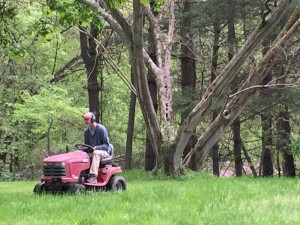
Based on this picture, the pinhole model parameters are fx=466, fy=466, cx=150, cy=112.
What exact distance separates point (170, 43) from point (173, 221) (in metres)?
10.2

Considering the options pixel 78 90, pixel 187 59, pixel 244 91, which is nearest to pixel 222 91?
pixel 244 91

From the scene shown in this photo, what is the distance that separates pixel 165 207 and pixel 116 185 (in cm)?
291

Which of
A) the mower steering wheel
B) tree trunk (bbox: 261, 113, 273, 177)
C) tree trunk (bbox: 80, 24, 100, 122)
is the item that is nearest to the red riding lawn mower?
the mower steering wheel

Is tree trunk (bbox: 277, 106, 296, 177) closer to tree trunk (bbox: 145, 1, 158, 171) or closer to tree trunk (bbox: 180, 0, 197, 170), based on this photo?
tree trunk (bbox: 180, 0, 197, 170)

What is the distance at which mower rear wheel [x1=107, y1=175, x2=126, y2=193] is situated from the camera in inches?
378

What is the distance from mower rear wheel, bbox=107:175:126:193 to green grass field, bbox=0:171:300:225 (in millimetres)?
561

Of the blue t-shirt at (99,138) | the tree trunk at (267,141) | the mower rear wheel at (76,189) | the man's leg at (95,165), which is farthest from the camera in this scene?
the tree trunk at (267,141)

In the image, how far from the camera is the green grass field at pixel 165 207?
6.06 metres

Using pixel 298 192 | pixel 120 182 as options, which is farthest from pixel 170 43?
pixel 298 192

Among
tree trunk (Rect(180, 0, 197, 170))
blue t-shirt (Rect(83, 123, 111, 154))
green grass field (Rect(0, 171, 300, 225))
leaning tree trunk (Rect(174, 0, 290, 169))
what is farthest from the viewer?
tree trunk (Rect(180, 0, 197, 170))

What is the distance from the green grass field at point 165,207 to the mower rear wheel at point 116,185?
0.56m

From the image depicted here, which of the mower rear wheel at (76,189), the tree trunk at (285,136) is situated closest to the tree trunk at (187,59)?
the tree trunk at (285,136)

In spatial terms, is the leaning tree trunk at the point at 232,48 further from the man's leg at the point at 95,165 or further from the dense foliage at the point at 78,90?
the man's leg at the point at 95,165

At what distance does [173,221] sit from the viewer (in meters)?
6.00
